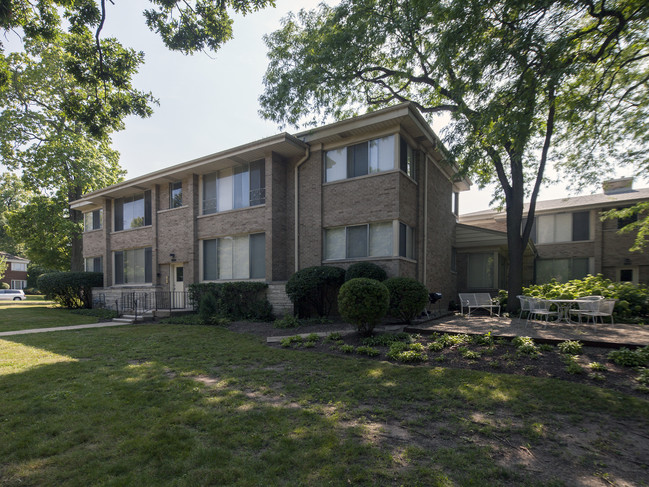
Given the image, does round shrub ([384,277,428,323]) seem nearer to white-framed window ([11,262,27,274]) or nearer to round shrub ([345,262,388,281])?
round shrub ([345,262,388,281])

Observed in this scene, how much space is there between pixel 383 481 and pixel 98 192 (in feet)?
72.3

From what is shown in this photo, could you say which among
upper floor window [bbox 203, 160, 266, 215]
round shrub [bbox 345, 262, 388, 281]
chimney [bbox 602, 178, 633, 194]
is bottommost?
round shrub [bbox 345, 262, 388, 281]

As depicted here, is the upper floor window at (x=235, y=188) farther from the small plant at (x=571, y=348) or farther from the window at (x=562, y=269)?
the window at (x=562, y=269)

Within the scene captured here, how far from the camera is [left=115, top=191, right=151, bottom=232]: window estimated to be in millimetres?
18281

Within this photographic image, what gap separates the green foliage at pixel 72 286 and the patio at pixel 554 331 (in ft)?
61.7

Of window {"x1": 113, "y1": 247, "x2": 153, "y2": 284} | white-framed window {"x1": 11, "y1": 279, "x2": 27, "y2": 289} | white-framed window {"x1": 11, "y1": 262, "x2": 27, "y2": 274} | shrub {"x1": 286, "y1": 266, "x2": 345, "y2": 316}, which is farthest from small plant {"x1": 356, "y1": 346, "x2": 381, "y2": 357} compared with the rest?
white-framed window {"x1": 11, "y1": 279, "x2": 27, "y2": 289}

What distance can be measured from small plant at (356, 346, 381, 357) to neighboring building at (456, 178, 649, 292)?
1158 centimetres

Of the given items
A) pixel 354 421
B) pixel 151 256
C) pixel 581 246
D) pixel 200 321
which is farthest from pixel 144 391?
pixel 581 246

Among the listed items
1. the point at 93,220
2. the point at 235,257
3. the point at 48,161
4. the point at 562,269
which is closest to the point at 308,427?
the point at 235,257

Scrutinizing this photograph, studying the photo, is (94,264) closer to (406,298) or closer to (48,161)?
(48,161)

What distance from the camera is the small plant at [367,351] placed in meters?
6.92

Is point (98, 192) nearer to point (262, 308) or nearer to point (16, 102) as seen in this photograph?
point (16, 102)

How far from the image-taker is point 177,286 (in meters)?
16.3

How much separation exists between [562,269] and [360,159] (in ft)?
55.3
